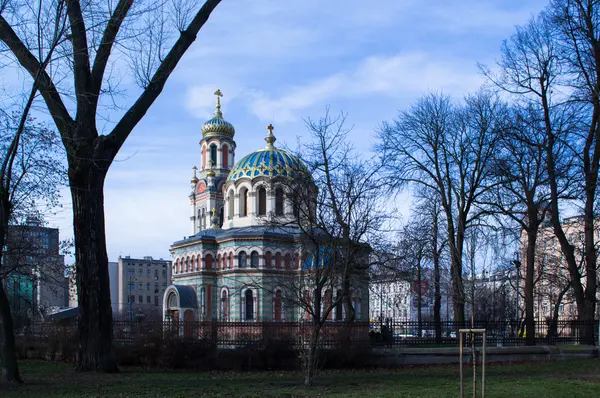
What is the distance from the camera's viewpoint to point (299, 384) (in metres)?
13.7

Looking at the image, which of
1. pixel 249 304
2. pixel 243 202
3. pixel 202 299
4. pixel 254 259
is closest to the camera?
pixel 249 304

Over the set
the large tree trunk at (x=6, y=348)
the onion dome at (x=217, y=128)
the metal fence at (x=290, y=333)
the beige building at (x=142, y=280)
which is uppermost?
the onion dome at (x=217, y=128)

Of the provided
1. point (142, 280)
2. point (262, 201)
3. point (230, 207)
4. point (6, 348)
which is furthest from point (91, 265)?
point (142, 280)

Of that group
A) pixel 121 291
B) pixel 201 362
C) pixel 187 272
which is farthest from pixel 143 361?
pixel 121 291

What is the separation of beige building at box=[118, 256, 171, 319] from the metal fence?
72418 mm

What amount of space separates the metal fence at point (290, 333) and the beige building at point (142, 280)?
2851 inches

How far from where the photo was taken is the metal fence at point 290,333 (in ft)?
62.5

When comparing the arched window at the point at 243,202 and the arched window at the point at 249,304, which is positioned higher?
the arched window at the point at 243,202

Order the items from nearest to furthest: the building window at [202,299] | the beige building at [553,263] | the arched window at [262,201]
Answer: the beige building at [553,263] → the building window at [202,299] → the arched window at [262,201]

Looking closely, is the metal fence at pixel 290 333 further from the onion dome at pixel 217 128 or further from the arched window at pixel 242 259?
the onion dome at pixel 217 128

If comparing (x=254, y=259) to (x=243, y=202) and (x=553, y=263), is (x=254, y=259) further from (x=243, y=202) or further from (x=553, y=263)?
(x=553, y=263)

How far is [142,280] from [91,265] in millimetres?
85408

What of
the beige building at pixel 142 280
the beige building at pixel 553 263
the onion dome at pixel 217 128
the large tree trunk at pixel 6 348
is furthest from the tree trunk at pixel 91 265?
the beige building at pixel 142 280

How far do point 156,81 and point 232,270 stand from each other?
3208 cm
